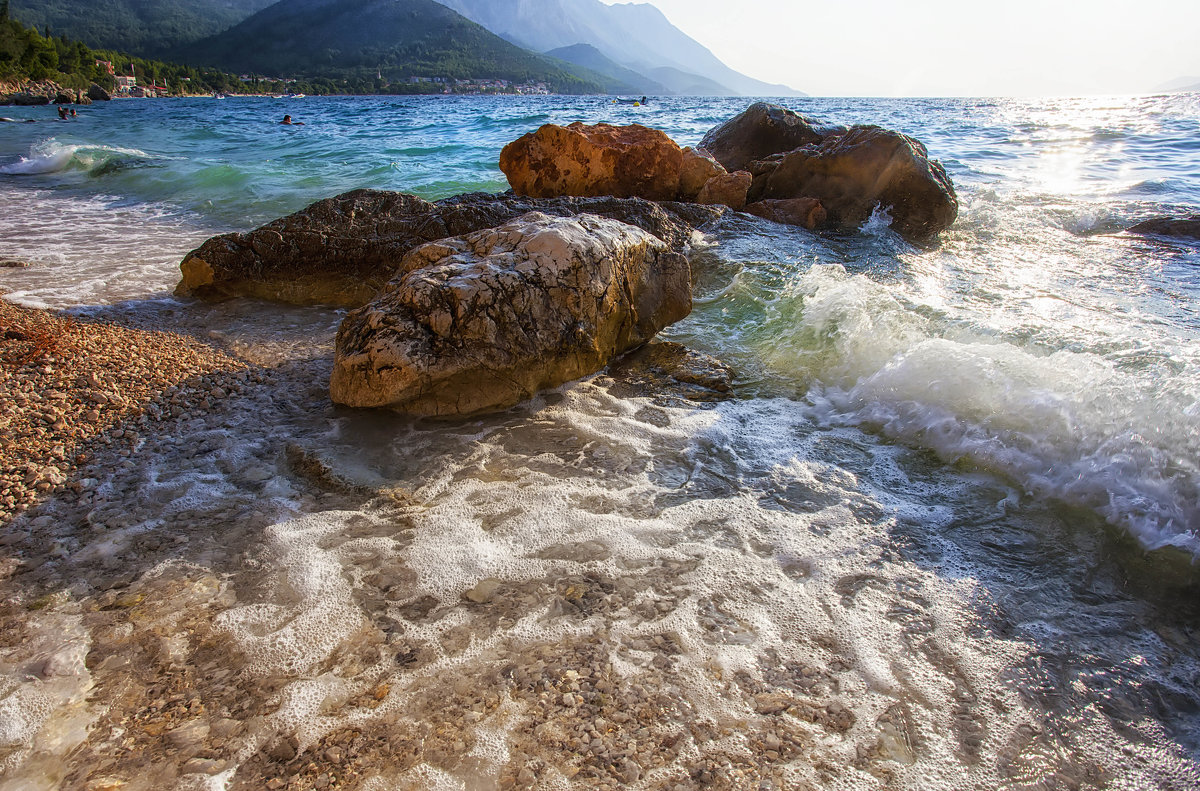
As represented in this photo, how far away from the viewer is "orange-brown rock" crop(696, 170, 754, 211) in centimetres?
826

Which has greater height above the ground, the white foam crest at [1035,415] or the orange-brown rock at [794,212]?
the orange-brown rock at [794,212]

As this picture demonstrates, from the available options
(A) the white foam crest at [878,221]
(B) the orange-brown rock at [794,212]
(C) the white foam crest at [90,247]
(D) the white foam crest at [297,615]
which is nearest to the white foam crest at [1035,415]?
(D) the white foam crest at [297,615]

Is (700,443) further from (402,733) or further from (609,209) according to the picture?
(609,209)

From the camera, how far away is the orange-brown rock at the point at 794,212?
7.97 m

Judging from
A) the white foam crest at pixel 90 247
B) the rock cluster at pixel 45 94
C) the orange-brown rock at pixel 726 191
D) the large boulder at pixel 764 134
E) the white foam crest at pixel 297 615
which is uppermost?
the rock cluster at pixel 45 94

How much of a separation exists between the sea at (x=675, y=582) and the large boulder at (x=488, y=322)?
165 millimetres

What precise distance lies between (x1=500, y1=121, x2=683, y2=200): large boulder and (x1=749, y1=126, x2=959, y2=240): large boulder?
2.04 m

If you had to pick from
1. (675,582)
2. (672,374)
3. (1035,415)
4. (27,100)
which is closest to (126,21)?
(27,100)

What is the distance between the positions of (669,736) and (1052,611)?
1.52 meters

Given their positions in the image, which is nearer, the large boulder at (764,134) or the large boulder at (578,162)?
the large boulder at (578,162)

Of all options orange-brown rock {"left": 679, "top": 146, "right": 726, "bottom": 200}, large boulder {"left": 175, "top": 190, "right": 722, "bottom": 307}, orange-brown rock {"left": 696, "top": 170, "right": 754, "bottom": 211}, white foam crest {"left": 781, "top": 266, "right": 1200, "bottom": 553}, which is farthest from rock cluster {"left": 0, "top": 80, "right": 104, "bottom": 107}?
white foam crest {"left": 781, "top": 266, "right": 1200, "bottom": 553}

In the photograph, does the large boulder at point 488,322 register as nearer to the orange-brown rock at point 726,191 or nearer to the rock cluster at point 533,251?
the rock cluster at point 533,251

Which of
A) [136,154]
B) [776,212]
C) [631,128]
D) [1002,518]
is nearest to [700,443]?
[1002,518]

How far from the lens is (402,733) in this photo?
1691 mm
